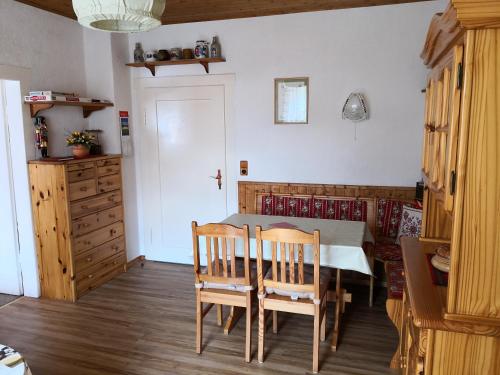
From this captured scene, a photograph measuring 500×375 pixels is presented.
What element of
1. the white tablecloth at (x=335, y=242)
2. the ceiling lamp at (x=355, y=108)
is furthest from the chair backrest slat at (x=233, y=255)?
the ceiling lamp at (x=355, y=108)

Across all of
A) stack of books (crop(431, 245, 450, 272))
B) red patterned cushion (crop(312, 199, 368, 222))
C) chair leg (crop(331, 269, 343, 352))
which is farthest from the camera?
red patterned cushion (crop(312, 199, 368, 222))

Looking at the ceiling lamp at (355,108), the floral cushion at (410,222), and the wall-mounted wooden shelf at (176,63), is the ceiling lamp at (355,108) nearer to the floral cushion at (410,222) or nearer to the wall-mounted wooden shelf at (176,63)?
the floral cushion at (410,222)

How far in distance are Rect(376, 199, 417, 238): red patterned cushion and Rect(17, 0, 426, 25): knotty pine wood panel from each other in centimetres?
183

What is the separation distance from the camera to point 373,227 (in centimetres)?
391

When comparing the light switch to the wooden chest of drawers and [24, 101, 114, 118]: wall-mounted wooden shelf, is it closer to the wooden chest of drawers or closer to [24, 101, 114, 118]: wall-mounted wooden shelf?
the wooden chest of drawers

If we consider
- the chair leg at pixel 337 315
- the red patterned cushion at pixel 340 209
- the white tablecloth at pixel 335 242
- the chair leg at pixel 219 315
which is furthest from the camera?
the red patterned cushion at pixel 340 209

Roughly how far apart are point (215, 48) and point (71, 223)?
7.24 ft

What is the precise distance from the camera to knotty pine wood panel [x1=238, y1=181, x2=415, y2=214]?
389cm

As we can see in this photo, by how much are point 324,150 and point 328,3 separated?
4.46 ft

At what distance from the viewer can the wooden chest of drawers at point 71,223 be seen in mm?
3559

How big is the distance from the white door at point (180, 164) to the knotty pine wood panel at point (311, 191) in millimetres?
266

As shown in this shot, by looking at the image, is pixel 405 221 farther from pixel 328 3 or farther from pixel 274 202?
pixel 328 3

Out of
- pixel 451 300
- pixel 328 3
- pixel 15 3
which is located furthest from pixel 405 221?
pixel 15 3

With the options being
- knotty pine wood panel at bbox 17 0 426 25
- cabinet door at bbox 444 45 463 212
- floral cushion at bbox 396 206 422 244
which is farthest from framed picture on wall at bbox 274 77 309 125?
cabinet door at bbox 444 45 463 212
